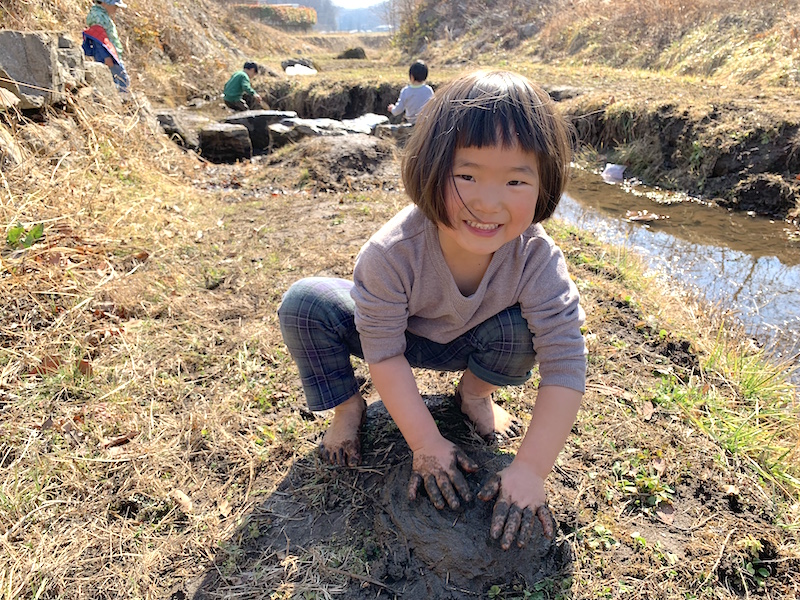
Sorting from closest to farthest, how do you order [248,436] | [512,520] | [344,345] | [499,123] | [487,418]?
[499,123] → [512,520] → [344,345] → [487,418] → [248,436]

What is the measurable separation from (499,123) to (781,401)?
A: 6.21 ft

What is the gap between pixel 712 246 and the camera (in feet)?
15.3

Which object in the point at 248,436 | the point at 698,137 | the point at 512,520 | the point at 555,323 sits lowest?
the point at 248,436

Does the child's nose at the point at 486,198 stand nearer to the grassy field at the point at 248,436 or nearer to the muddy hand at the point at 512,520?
the muddy hand at the point at 512,520

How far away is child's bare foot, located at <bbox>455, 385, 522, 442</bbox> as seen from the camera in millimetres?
1759

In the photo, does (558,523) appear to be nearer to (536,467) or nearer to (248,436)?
(536,467)

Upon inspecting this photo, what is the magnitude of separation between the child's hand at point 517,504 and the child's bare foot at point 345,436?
1.66 feet

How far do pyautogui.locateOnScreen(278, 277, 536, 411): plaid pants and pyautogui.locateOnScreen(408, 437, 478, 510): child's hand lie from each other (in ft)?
0.98

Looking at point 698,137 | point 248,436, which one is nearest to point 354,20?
point 698,137

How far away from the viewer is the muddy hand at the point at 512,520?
129 centimetres

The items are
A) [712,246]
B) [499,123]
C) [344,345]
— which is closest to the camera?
[499,123]

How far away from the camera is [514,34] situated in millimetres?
17188

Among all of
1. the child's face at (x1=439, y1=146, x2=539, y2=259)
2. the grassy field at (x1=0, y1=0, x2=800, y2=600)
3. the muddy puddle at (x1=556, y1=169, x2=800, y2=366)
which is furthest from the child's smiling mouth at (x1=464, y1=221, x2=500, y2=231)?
the muddy puddle at (x1=556, y1=169, x2=800, y2=366)

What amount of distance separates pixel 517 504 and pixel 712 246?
433cm
